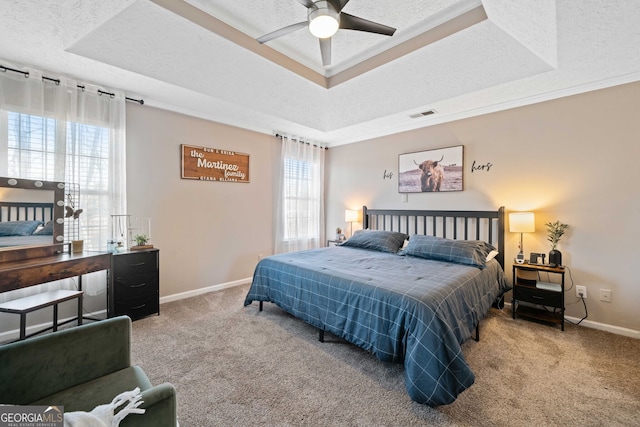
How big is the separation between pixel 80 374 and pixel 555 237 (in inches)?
158

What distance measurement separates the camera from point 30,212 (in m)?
2.34

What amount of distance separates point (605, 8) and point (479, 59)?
2.90 feet

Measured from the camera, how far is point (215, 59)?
278 cm

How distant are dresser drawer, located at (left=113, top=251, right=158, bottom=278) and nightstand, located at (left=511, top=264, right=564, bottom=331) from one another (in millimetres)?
3971

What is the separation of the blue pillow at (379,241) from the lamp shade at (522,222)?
50.9 inches

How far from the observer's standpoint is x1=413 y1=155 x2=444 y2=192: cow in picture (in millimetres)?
3779

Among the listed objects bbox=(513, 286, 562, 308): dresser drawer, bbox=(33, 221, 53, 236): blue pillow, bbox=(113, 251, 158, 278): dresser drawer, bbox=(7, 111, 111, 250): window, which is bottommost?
bbox=(513, 286, 562, 308): dresser drawer

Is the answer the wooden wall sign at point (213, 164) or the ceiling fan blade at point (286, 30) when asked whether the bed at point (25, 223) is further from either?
the ceiling fan blade at point (286, 30)

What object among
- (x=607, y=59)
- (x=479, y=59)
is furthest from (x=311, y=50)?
(x=607, y=59)

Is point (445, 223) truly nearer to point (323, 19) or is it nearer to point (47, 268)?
point (323, 19)

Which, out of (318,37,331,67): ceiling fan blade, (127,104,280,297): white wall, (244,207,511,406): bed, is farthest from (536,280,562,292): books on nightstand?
(127,104,280,297): white wall

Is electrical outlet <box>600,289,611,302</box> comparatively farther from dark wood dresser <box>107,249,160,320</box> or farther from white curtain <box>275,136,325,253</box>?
dark wood dresser <box>107,249,160,320</box>

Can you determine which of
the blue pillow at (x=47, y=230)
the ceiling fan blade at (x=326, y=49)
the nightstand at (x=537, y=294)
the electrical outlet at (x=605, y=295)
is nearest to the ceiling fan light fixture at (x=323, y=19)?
the ceiling fan blade at (x=326, y=49)

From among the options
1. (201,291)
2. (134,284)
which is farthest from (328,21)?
(201,291)
